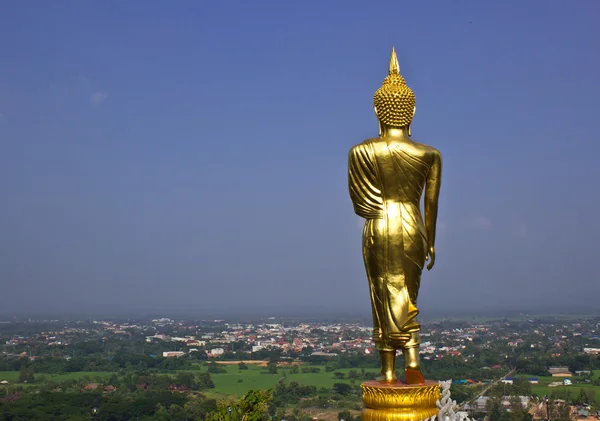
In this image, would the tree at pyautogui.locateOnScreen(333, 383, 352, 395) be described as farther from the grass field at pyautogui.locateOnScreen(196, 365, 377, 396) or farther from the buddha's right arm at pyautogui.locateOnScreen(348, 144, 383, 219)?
the buddha's right arm at pyautogui.locateOnScreen(348, 144, 383, 219)

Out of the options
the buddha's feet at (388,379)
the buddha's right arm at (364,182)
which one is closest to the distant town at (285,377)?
the buddha's feet at (388,379)

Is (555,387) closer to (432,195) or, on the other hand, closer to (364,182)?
(432,195)

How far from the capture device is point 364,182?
8109mm

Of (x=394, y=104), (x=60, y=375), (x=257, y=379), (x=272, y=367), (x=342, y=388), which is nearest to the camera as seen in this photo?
(x=394, y=104)

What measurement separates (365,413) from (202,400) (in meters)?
20.3

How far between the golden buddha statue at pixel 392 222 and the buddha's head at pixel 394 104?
0.01 m

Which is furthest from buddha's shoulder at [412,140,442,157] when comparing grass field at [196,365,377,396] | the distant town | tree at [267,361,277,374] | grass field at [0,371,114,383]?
tree at [267,361,277,374]

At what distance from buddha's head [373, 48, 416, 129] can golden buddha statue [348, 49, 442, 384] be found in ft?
0.03

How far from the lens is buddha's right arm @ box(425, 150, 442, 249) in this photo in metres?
8.22

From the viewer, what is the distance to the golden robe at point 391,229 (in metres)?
7.97

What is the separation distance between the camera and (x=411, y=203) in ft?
26.7

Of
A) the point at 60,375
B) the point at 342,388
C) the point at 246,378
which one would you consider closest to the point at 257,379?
the point at 246,378

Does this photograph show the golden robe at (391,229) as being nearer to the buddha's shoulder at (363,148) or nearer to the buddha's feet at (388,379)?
the buddha's shoulder at (363,148)

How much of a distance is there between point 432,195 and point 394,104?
1.05 meters
